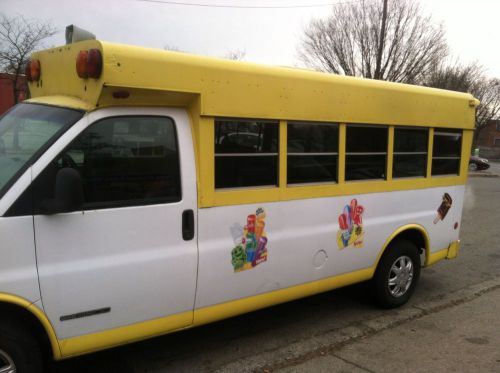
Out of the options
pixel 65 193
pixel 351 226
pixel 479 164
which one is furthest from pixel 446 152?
pixel 479 164

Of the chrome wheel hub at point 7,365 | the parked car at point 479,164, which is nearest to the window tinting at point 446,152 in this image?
the chrome wheel hub at point 7,365

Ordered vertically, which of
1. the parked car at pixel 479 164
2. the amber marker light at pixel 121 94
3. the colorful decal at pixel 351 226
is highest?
the amber marker light at pixel 121 94

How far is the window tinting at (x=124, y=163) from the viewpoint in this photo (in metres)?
2.93

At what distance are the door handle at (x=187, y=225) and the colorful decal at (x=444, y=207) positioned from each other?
10.9 ft

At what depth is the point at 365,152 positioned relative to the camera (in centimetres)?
459

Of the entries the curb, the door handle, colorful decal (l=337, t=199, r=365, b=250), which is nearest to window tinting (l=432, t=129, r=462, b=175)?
colorful decal (l=337, t=199, r=365, b=250)

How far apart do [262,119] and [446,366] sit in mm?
2555

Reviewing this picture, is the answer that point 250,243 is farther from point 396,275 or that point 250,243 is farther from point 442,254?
point 442,254

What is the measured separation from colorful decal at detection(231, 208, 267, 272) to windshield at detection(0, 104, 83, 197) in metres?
1.46

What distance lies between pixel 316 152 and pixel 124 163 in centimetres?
178

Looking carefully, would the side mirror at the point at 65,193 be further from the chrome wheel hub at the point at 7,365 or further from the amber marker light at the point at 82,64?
the chrome wheel hub at the point at 7,365

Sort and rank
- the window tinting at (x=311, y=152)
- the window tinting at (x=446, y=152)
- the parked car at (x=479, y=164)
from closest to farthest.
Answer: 1. the window tinting at (x=311, y=152)
2. the window tinting at (x=446, y=152)
3. the parked car at (x=479, y=164)

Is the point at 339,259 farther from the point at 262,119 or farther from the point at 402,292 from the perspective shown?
the point at 262,119

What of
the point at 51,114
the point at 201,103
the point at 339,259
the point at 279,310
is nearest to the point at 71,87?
the point at 51,114
